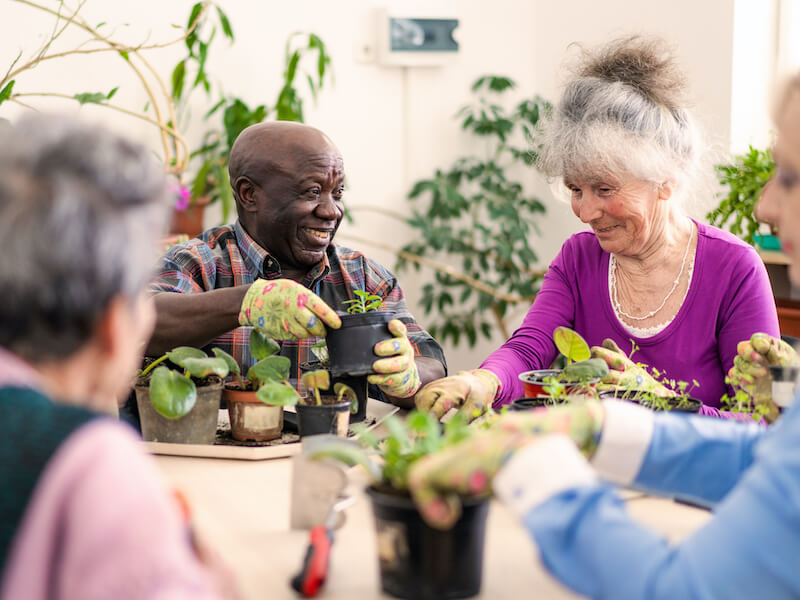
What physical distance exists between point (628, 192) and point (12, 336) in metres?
1.46

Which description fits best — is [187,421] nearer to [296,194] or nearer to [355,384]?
[355,384]

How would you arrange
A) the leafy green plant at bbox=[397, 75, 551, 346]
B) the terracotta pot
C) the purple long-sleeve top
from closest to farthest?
the purple long-sleeve top → the terracotta pot → the leafy green plant at bbox=[397, 75, 551, 346]

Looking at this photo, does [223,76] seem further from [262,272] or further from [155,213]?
[155,213]

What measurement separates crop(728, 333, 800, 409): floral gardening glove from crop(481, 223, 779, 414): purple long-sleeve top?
1.22 feet

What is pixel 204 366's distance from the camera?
135 centimetres

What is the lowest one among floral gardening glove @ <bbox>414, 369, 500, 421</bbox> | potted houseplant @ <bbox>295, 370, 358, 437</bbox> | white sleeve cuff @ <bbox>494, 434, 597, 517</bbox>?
floral gardening glove @ <bbox>414, 369, 500, 421</bbox>

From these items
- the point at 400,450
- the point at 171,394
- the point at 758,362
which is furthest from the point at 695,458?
the point at 171,394

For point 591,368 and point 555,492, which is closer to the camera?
point 555,492

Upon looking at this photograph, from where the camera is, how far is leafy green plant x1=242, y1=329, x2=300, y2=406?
1.33m


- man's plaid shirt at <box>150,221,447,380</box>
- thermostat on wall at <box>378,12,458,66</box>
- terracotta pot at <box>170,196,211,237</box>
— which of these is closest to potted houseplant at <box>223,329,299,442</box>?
man's plaid shirt at <box>150,221,447,380</box>

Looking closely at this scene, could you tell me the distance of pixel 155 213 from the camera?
0.73m

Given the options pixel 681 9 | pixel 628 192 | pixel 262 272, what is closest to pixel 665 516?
pixel 628 192

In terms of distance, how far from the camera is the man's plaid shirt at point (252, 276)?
189 cm

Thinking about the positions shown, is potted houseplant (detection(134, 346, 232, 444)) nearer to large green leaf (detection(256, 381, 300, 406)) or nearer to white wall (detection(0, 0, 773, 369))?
large green leaf (detection(256, 381, 300, 406))
